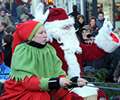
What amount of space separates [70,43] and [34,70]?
1.66 meters

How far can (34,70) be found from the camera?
4145mm

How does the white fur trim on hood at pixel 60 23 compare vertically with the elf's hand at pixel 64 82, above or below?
above

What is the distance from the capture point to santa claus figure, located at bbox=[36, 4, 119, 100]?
221 inches

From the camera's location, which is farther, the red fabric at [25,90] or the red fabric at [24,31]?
the red fabric at [24,31]

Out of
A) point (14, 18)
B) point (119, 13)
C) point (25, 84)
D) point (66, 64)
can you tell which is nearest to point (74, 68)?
point (66, 64)

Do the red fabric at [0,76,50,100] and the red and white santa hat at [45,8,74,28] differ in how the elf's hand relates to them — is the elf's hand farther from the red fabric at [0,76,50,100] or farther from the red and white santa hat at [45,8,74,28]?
the red and white santa hat at [45,8,74,28]

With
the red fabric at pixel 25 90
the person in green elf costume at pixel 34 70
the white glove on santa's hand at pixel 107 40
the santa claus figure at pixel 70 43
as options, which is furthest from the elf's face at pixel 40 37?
the white glove on santa's hand at pixel 107 40

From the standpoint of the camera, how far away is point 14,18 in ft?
63.9

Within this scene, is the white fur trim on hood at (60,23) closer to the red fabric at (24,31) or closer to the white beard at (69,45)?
the white beard at (69,45)

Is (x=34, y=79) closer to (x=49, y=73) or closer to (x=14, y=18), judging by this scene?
(x=49, y=73)

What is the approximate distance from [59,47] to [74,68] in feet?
1.34

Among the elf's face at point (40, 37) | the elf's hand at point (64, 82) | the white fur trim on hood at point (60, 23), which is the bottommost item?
the elf's hand at point (64, 82)

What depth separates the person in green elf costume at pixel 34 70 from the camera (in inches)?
157

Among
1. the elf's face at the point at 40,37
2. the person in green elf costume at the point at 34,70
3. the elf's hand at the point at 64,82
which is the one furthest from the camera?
the elf's face at the point at 40,37
